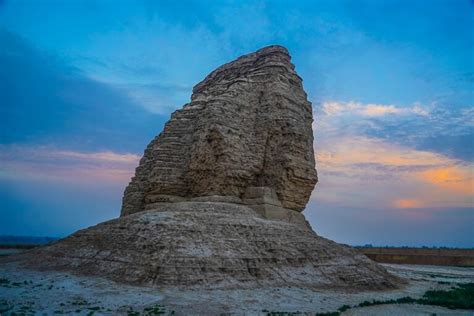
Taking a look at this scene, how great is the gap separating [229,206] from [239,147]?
648 centimetres

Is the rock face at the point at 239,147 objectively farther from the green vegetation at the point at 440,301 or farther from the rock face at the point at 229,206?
the green vegetation at the point at 440,301

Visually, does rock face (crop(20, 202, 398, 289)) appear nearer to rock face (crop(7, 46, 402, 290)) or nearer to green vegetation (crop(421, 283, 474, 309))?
rock face (crop(7, 46, 402, 290))

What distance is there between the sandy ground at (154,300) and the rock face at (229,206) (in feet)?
4.08

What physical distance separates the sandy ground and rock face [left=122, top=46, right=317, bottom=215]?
39.2 feet

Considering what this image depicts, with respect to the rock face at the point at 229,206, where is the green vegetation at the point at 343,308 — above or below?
below

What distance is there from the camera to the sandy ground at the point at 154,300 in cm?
1534

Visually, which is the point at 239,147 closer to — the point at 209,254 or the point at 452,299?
the point at 209,254

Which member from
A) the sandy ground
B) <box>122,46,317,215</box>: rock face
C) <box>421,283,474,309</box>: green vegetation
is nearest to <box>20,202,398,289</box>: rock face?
the sandy ground

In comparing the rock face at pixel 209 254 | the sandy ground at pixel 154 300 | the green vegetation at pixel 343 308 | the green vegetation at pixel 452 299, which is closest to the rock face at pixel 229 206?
the rock face at pixel 209 254

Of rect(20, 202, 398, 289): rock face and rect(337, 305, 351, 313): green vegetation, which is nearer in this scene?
rect(337, 305, 351, 313): green vegetation

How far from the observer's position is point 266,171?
112 feet

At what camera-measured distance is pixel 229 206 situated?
91.2 feet

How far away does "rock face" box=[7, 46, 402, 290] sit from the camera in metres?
21.3

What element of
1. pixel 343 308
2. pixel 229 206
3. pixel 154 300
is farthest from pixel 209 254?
pixel 343 308
